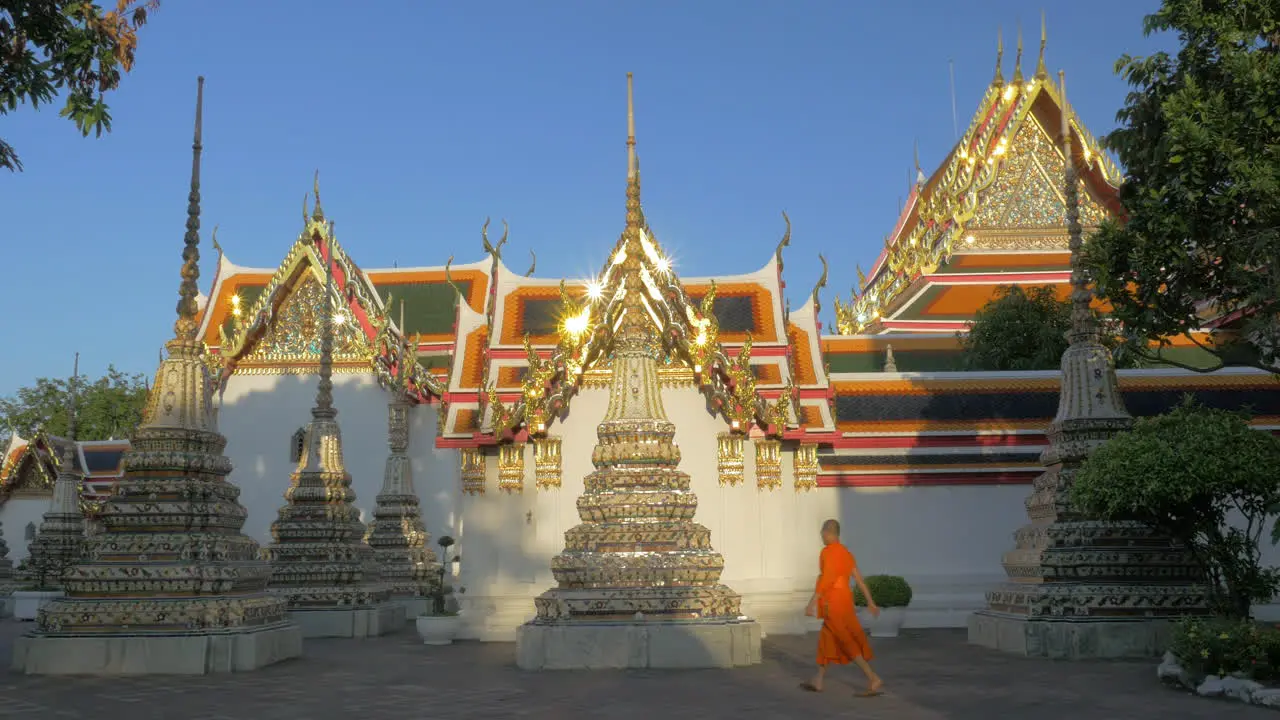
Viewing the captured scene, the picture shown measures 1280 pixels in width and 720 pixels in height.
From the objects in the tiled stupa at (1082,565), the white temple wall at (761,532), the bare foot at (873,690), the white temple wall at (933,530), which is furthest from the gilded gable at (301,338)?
the bare foot at (873,690)

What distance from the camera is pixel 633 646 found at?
10852mm

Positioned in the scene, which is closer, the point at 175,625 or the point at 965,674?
the point at 965,674

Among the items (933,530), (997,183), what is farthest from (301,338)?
(997,183)

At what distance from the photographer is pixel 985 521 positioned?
59.5 ft

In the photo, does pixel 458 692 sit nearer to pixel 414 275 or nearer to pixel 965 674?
pixel 965 674

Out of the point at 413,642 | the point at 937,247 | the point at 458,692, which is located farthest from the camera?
the point at 937,247

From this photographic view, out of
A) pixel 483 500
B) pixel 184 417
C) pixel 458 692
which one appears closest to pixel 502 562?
pixel 483 500

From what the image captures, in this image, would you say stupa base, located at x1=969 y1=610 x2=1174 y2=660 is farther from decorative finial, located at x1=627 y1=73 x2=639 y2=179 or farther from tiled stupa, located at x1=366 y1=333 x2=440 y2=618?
tiled stupa, located at x1=366 y1=333 x2=440 y2=618

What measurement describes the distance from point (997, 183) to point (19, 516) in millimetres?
29376

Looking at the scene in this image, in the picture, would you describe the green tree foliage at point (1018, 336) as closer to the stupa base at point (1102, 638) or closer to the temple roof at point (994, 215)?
the temple roof at point (994, 215)

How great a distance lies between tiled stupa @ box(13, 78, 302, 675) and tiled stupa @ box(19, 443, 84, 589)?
587 inches

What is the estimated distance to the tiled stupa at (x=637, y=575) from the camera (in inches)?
428

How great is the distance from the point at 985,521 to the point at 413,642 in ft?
28.6

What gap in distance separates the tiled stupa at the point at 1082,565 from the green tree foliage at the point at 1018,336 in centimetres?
1089
